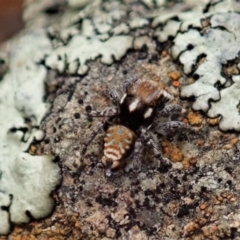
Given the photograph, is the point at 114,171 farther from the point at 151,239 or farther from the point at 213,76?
the point at 213,76

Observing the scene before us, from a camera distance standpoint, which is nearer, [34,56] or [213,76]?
[213,76]

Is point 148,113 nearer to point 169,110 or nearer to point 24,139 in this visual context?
point 169,110

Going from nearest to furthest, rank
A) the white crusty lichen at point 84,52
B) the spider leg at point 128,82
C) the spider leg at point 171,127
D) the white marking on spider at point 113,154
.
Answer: the white marking on spider at point 113,154 → the spider leg at point 171,127 → the spider leg at point 128,82 → the white crusty lichen at point 84,52

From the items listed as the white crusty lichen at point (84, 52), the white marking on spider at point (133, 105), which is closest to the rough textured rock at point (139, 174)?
the white crusty lichen at point (84, 52)

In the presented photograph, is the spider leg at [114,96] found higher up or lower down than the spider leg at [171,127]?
higher up

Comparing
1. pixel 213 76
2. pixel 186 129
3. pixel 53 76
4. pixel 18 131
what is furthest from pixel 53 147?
pixel 213 76

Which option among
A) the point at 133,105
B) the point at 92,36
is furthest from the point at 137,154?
the point at 92,36

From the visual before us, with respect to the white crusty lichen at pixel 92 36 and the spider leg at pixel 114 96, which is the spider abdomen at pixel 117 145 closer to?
the spider leg at pixel 114 96
